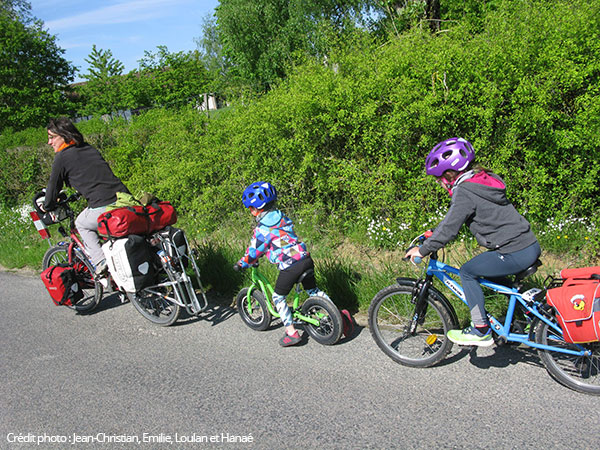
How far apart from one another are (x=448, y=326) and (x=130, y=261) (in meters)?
3.28

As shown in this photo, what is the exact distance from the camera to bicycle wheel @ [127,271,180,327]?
17.0 ft

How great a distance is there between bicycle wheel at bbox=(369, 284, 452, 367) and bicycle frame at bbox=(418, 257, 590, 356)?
0.70 feet

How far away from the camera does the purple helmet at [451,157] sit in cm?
350

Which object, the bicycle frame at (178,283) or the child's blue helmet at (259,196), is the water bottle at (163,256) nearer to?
the bicycle frame at (178,283)

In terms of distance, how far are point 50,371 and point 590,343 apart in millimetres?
4705

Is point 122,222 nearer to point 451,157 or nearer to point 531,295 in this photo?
point 451,157


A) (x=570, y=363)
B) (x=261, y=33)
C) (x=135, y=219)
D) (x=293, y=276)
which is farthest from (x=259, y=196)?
(x=261, y=33)

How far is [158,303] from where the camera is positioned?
535cm

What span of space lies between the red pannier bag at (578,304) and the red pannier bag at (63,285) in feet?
17.4

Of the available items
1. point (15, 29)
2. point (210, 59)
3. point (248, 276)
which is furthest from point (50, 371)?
point (210, 59)

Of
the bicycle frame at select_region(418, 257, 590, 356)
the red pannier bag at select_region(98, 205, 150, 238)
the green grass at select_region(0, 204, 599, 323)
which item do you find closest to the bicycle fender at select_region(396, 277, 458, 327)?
the bicycle frame at select_region(418, 257, 590, 356)

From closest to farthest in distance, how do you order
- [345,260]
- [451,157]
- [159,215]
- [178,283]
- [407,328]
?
[451,157] → [407,328] → [178,283] → [159,215] → [345,260]

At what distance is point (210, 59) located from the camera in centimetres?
5441

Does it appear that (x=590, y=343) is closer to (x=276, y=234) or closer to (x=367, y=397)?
(x=367, y=397)
